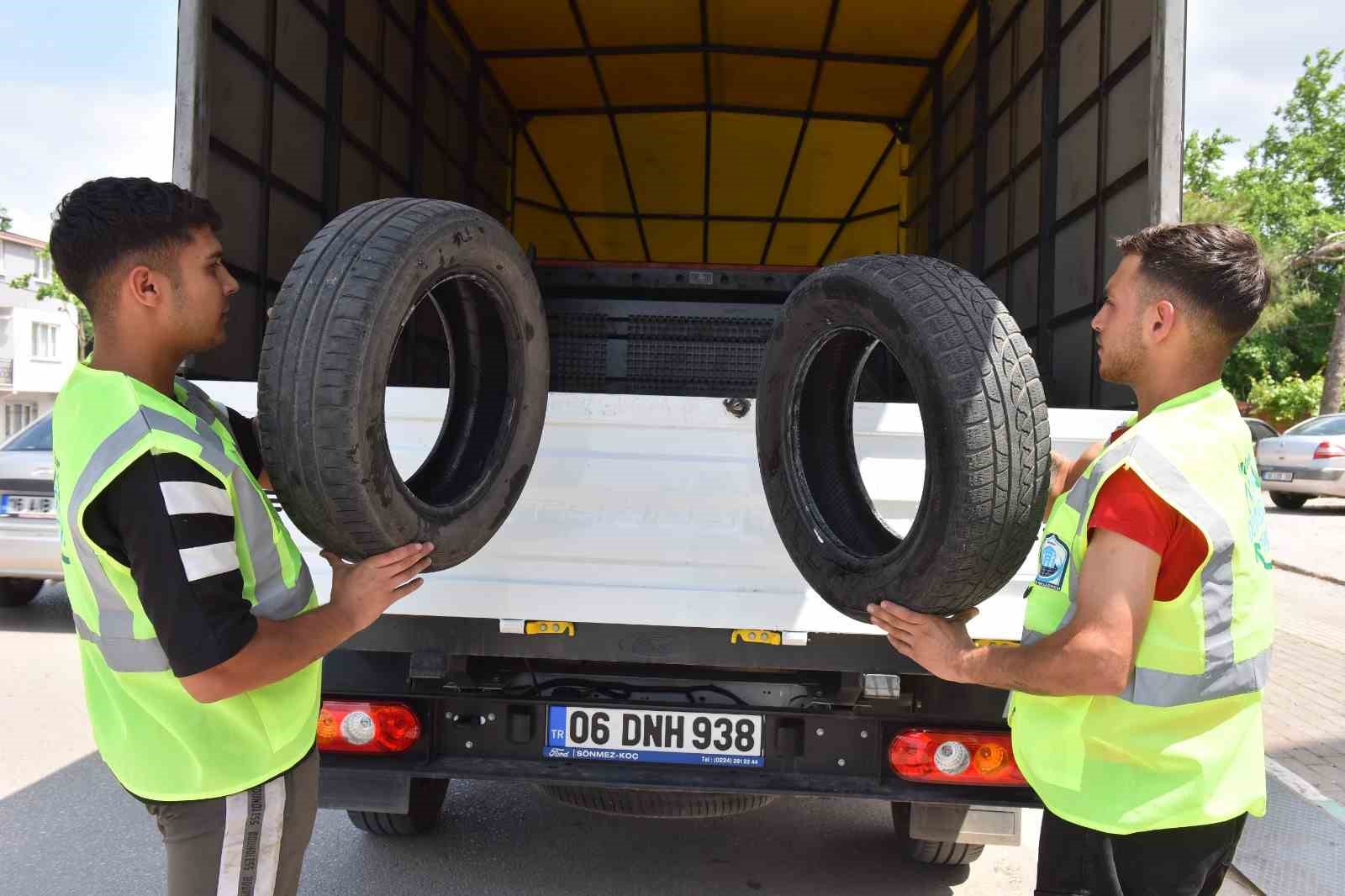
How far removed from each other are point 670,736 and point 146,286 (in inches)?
65.5

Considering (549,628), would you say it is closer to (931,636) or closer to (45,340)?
(931,636)

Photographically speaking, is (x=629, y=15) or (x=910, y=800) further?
(x=629, y=15)

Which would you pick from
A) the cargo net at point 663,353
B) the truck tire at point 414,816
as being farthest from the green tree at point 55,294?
the truck tire at point 414,816

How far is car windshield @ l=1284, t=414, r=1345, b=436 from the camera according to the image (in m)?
14.7

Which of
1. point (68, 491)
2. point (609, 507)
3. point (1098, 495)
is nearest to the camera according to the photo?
point (68, 491)

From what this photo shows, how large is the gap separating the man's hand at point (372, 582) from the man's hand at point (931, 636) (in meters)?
0.83

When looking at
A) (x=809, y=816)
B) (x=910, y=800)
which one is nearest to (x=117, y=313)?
(x=910, y=800)

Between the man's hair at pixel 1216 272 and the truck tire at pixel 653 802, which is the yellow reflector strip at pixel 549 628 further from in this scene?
the man's hair at pixel 1216 272

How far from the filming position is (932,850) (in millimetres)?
3270

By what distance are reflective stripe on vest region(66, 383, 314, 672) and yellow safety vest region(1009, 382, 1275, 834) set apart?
1283 mm

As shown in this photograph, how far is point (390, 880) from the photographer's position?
10.6 feet

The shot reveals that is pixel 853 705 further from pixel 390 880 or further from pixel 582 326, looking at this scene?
pixel 582 326

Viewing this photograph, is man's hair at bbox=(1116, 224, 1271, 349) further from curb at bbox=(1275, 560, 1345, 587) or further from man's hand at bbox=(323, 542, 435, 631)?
curb at bbox=(1275, 560, 1345, 587)

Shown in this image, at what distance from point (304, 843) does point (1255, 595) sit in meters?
1.60
